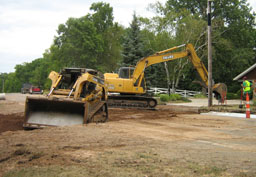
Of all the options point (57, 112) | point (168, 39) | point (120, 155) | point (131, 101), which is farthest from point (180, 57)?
point (168, 39)

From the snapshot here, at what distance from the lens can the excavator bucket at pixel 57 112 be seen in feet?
28.3

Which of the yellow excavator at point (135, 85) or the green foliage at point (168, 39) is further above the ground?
the green foliage at point (168, 39)

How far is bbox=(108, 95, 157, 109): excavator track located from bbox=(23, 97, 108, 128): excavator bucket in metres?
9.09

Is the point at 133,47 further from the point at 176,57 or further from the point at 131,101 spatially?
the point at 131,101

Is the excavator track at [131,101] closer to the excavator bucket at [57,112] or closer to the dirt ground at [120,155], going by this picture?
the excavator bucket at [57,112]

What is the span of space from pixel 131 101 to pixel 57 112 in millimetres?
9717

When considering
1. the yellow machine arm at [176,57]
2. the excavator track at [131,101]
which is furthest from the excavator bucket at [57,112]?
the yellow machine arm at [176,57]

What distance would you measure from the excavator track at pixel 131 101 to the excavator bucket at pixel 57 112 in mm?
9086

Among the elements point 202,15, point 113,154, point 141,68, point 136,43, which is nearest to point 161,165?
point 113,154

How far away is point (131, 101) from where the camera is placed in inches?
724

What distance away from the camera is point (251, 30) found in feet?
159

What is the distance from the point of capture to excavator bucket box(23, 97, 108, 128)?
8.62m

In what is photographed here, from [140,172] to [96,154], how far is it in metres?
1.16

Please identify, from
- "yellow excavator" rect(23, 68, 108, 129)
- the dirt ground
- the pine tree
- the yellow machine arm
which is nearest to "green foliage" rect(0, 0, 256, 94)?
the pine tree
